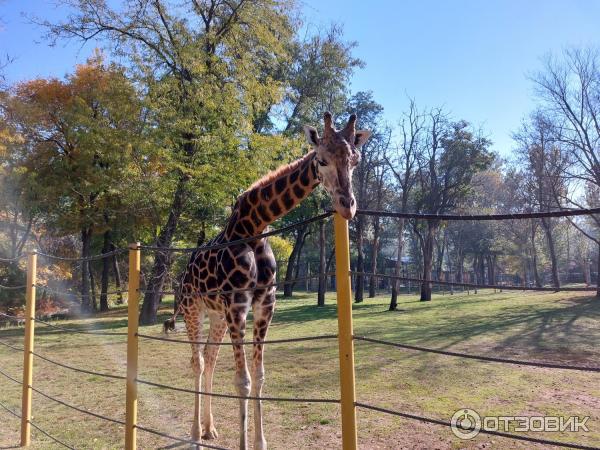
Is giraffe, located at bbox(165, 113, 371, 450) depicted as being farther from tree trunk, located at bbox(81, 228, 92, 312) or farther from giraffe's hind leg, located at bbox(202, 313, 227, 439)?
tree trunk, located at bbox(81, 228, 92, 312)

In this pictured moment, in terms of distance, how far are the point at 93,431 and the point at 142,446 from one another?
2.49 feet

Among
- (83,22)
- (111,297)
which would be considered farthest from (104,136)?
(111,297)

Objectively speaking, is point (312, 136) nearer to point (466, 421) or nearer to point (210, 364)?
point (210, 364)

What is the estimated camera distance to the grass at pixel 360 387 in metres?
4.75

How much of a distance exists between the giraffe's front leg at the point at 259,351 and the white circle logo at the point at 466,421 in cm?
187

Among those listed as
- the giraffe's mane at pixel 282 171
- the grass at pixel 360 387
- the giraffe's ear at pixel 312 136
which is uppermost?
the giraffe's ear at pixel 312 136

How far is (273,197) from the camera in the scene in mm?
4066

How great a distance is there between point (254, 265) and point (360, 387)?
10.6 feet

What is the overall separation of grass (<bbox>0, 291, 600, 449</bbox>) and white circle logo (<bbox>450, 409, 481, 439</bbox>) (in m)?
0.08

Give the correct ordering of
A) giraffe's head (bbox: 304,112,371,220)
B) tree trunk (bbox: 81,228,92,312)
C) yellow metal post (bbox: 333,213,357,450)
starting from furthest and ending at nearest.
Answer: tree trunk (bbox: 81,228,92,312) < giraffe's head (bbox: 304,112,371,220) < yellow metal post (bbox: 333,213,357,450)

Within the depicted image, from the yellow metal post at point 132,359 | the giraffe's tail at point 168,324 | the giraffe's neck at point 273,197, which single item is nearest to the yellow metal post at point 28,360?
the yellow metal post at point 132,359

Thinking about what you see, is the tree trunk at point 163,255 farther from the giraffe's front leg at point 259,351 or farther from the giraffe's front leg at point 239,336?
the giraffe's front leg at point 239,336

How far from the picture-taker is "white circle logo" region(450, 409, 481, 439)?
449cm

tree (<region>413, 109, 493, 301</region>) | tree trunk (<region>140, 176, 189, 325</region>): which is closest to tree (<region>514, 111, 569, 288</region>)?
tree (<region>413, 109, 493, 301</region>)
